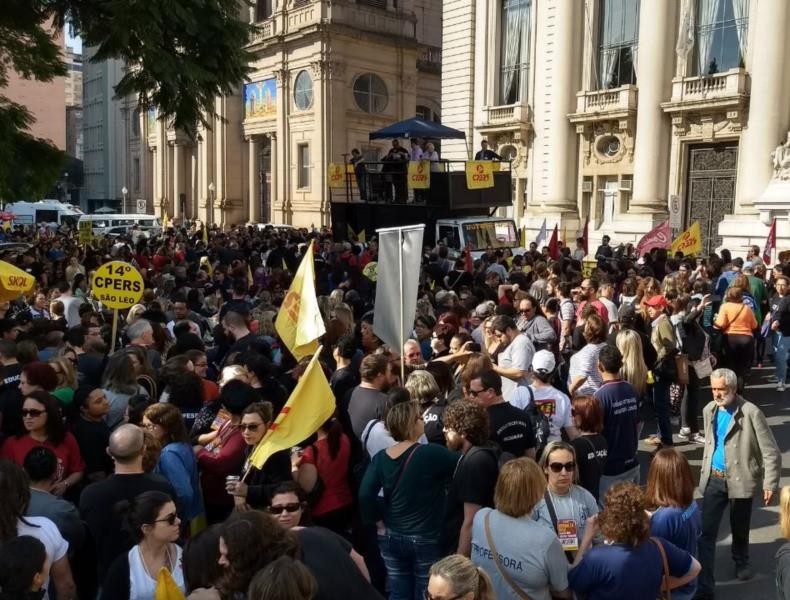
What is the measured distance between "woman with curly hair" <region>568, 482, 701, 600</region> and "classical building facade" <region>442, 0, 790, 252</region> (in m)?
20.1

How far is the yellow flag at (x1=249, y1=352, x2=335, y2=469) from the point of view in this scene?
15.0 feet

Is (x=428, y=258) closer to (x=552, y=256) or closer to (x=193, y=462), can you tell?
(x=552, y=256)

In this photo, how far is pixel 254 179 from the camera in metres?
49.5

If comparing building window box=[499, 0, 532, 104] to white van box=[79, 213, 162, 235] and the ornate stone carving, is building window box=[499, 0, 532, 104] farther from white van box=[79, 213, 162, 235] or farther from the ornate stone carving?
white van box=[79, 213, 162, 235]

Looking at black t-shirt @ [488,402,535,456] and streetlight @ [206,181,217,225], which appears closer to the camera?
black t-shirt @ [488,402,535,456]

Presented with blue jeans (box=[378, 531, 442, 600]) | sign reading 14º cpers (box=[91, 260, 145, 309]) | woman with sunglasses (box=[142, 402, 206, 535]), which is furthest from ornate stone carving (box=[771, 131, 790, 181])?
woman with sunglasses (box=[142, 402, 206, 535])

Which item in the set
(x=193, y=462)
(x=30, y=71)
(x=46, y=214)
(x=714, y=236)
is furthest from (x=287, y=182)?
(x=193, y=462)

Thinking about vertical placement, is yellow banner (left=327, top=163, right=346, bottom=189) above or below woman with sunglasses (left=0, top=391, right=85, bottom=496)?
above

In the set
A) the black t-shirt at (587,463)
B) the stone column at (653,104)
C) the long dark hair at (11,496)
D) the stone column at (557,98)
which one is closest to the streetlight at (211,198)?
the stone column at (557,98)

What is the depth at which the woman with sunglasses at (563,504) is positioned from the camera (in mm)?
4414

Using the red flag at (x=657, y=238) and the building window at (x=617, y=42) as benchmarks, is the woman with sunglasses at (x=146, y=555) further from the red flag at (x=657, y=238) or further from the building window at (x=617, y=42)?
the building window at (x=617, y=42)

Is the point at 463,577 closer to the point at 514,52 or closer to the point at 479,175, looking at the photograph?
the point at 479,175

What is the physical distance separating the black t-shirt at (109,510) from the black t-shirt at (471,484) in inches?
66.3

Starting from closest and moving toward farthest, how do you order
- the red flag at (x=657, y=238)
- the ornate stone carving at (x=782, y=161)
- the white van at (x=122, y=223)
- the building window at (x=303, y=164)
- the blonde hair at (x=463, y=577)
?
the blonde hair at (x=463, y=577) < the red flag at (x=657, y=238) < the ornate stone carving at (x=782, y=161) < the white van at (x=122, y=223) < the building window at (x=303, y=164)
